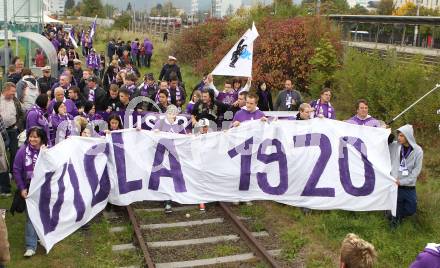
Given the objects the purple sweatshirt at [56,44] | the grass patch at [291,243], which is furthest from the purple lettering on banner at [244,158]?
the purple sweatshirt at [56,44]

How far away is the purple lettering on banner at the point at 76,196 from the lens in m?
7.36

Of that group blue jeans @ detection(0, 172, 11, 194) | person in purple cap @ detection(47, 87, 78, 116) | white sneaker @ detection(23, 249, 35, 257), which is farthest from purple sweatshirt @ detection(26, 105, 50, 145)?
white sneaker @ detection(23, 249, 35, 257)

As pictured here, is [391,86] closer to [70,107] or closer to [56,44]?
[70,107]

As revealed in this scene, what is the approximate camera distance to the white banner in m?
8.27

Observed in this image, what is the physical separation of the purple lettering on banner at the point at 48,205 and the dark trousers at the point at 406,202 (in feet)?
16.1

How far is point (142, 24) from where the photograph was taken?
73188 mm

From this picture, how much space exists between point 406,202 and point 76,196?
483cm

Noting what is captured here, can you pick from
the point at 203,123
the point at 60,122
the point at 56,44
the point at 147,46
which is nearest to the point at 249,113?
the point at 203,123

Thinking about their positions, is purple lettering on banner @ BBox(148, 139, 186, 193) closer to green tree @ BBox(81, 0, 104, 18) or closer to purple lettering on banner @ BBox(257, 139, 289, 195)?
purple lettering on banner @ BBox(257, 139, 289, 195)

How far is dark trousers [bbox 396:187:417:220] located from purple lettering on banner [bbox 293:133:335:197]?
1005mm

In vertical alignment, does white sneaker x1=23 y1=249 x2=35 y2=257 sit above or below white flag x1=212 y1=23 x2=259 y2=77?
below

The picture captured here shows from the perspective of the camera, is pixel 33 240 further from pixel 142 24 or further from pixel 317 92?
pixel 142 24

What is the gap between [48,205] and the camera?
7027mm

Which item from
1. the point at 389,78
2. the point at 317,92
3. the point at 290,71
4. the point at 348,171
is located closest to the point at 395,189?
the point at 348,171
